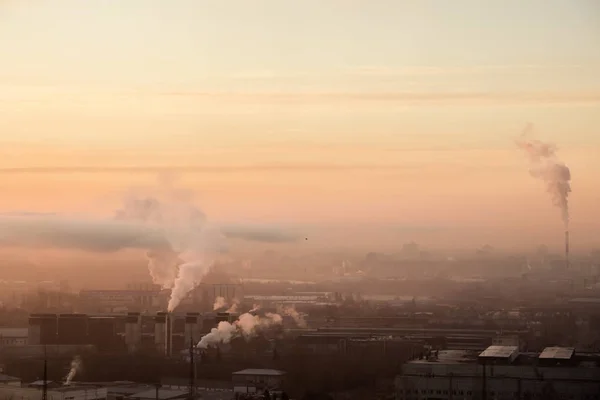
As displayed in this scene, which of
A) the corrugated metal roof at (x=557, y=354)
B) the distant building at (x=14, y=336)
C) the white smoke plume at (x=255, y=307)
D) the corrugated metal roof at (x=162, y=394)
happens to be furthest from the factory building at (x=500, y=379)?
the white smoke plume at (x=255, y=307)

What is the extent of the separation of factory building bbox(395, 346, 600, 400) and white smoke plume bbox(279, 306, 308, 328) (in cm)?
1239

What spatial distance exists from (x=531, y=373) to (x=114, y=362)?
7.91 m

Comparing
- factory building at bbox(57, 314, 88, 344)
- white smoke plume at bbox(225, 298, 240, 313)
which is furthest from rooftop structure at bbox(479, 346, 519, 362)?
white smoke plume at bbox(225, 298, 240, 313)

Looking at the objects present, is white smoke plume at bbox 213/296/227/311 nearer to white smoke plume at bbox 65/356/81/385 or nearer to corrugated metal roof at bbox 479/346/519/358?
white smoke plume at bbox 65/356/81/385

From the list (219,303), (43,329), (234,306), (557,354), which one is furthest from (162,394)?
(219,303)

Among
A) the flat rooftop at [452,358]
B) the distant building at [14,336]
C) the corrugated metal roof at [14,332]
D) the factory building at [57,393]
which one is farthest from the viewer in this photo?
the corrugated metal roof at [14,332]

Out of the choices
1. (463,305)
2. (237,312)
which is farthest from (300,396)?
(463,305)

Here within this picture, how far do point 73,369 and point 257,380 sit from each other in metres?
3.68

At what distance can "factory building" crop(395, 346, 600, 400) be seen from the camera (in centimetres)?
1794

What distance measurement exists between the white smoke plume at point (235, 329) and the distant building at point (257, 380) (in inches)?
179

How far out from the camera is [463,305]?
127 ft

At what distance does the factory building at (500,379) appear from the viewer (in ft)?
58.9

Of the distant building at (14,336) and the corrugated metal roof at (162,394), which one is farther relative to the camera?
the distant building at (14,336)

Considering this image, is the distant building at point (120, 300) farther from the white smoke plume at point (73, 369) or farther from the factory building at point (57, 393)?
the factory building at point (57, 393)
